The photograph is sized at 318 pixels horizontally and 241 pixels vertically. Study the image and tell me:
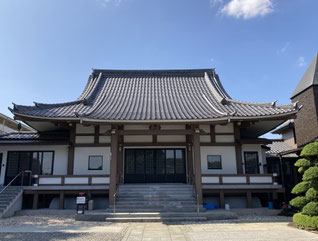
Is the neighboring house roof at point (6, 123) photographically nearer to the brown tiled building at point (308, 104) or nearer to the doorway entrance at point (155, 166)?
the doorway entrance at point (155, 166)

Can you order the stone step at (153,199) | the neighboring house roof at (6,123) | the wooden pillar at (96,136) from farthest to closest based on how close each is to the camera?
the neighboring house roof at (6,123), the wooden pillar at (96,136), the stone step at (153,199)

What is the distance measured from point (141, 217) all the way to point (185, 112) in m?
5.99

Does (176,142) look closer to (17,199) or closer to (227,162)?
(227,162)

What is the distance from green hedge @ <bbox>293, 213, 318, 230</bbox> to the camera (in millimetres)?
8453

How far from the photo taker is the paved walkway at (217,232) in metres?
7.52

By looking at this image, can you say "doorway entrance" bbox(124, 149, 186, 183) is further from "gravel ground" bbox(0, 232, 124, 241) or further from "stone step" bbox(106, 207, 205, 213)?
"gravel ground" bbox(0, 232, 124, 241)

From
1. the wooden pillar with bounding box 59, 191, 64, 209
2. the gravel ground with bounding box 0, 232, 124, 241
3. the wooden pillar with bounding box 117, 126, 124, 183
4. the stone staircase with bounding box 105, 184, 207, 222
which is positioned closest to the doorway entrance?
the wooden pillar with bounding box 117, 126, 124, 183

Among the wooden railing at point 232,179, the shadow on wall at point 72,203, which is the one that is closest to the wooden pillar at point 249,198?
the wooden railing at point 232,179

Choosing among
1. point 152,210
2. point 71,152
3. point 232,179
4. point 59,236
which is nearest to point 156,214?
point 152,210

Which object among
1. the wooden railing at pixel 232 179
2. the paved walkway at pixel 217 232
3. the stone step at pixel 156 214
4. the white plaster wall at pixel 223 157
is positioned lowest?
the paved walkway at pixel 217 232

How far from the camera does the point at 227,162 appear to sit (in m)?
14.4

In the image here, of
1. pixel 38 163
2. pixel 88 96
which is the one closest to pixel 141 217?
pixel 38 163

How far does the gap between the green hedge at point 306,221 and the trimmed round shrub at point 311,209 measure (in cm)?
16

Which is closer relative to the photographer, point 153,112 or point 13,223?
point 13,223
